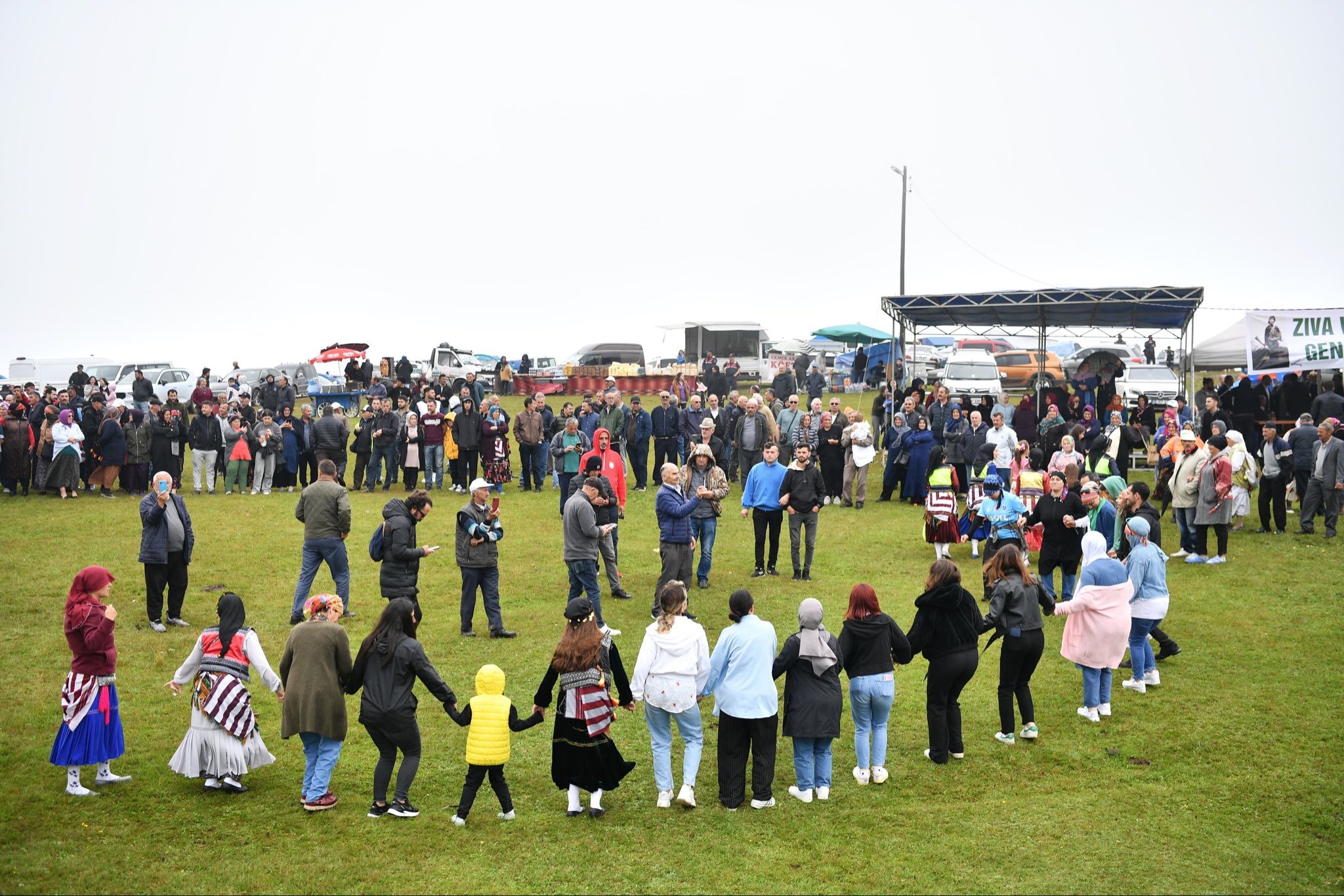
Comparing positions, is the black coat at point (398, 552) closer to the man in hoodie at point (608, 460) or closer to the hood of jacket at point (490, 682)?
the man in hoodie at point (608, 460)

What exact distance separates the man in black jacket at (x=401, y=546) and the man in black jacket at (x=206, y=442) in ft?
35.7

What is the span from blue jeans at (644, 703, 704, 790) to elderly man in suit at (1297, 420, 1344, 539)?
13.2 metres

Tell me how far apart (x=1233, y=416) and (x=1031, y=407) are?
4.15 metres

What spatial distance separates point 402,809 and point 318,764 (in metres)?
0.71

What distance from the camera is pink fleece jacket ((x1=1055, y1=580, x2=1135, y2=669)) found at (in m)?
9.73

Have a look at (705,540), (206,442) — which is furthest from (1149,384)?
(206,442)

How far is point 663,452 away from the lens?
21.8m

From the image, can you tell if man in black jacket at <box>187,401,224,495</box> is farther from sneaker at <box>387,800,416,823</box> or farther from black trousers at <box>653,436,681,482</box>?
sneaker at <box>387,800,416,823</box>

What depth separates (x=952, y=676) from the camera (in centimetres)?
878

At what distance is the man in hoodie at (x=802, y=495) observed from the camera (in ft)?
47.4

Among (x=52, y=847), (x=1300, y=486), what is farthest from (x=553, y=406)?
(x=52, y=847)

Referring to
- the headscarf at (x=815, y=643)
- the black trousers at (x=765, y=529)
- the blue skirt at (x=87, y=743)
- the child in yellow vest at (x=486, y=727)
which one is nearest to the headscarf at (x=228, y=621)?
the blue skirt at (x=87, y=743)

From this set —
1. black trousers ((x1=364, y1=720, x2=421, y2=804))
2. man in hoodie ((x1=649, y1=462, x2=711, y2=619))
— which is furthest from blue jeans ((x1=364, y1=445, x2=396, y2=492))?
black trousers ((x1=364, y1=720, x2=421, y2=804))

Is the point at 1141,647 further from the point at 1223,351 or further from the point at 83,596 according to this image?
the point at 1223,351
